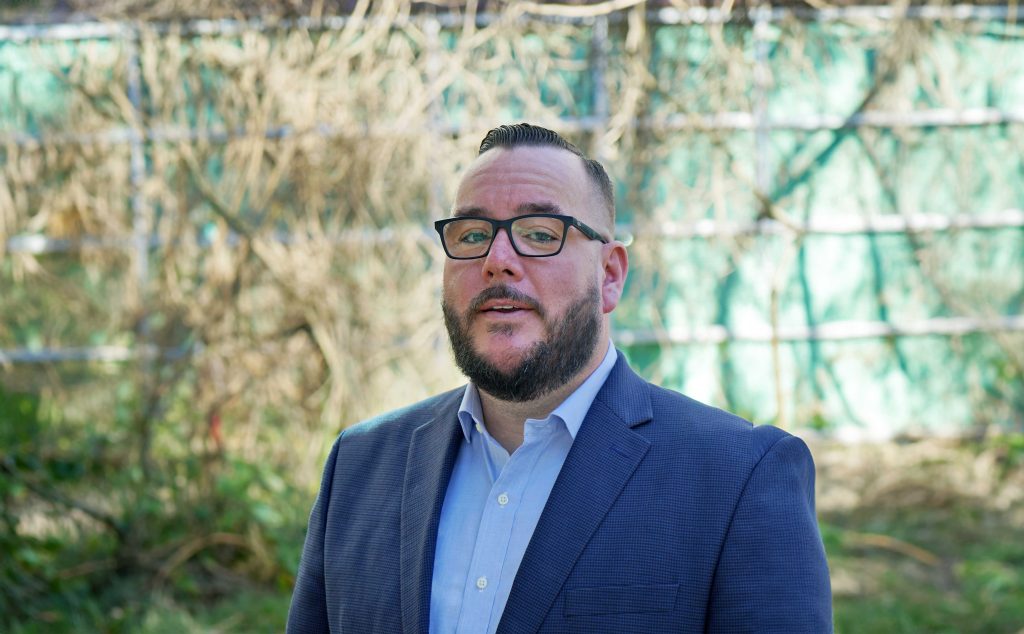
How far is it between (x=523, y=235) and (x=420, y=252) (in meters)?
3.93

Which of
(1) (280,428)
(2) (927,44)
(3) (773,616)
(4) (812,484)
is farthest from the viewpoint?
(2) (927,44)

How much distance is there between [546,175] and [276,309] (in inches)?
148

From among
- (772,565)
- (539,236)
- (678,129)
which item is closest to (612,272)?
(539,236)

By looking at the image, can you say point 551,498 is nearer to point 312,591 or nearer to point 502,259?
point 502,259

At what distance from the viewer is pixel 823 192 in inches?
246

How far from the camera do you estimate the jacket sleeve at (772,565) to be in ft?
4.87

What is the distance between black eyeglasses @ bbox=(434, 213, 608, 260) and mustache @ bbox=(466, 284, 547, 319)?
0.21 feet

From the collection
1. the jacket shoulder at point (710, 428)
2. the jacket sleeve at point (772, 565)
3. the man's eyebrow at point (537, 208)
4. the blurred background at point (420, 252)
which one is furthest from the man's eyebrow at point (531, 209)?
the blurred background at point (420, 252)

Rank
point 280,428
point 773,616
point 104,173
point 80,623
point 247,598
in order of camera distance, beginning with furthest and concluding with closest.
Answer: point 104,173 < point 280,428 < point 247,598 < point 80,623 < point 773,616

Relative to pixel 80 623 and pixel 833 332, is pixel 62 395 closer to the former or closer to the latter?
pixel 80 623

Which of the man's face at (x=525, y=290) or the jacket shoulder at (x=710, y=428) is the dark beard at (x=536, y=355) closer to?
the man's face at (x=525, y=290)

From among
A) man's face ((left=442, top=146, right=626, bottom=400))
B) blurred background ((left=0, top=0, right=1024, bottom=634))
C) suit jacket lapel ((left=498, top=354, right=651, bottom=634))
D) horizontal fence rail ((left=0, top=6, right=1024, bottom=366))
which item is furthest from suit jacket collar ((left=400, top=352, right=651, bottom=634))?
horizontal fence rail ((left=0, top=6, right=1024, bottom=366))

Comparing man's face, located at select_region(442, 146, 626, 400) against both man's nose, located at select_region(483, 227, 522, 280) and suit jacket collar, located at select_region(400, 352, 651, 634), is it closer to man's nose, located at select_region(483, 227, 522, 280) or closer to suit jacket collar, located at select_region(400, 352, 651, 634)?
man's nose, located at select_region(483, 227, 522, 280)

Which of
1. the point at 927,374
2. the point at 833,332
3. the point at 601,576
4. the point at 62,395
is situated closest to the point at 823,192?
the point at 833,332
